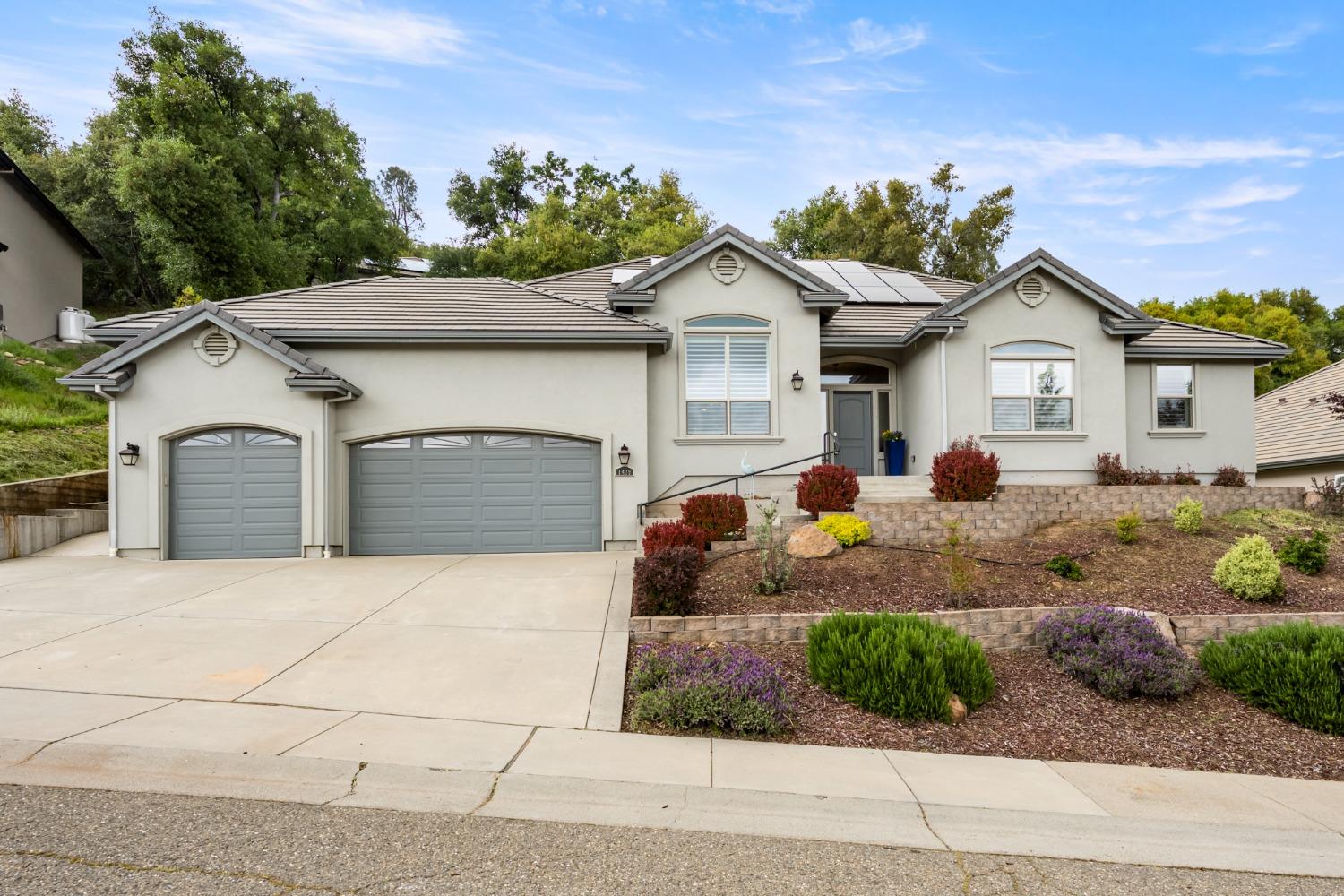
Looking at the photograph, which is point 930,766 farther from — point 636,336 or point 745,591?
point 636,336

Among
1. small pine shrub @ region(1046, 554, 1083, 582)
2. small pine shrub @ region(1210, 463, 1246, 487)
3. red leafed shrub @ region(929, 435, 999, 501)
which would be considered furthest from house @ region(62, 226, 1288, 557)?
small pine shrub @ region(1046, 554, 1083, 582)

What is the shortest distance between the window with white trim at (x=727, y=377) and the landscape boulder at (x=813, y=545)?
4025 mm

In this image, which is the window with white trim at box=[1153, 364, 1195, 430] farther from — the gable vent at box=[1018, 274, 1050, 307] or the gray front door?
the gray front door

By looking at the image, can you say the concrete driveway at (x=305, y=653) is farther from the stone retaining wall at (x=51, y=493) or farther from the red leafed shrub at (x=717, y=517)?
the stone retaining wall at (x=51, y=493)

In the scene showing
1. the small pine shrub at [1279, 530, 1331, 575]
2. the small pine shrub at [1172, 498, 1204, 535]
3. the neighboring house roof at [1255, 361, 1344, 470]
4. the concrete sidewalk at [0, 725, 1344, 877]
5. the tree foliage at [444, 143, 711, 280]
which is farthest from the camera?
the tree foliage at [444, 143, 711, 280]

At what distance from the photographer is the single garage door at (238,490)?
39.2ft

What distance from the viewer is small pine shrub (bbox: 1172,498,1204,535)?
11.0 m

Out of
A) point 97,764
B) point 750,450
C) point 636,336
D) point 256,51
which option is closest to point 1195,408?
point 750,450

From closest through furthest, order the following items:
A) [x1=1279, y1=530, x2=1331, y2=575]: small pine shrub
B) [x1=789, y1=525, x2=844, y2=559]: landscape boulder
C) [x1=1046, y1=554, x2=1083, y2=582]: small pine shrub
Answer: [x1=1046, y1=554, x2=1083, y2=582]: small pine shrub → [x1=1279, y1=530, x2=1331, y2=575]: small pine shrub → [x1=789, y1=525, x2=844, y2=559]: landscape boulder

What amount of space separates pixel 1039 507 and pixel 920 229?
933 inches

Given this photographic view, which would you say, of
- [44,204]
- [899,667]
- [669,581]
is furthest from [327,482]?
[44,204]

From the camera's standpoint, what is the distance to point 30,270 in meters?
23.7

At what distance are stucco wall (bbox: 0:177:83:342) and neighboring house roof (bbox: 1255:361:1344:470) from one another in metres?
36.0

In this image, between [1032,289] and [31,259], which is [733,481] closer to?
[1032,289]
